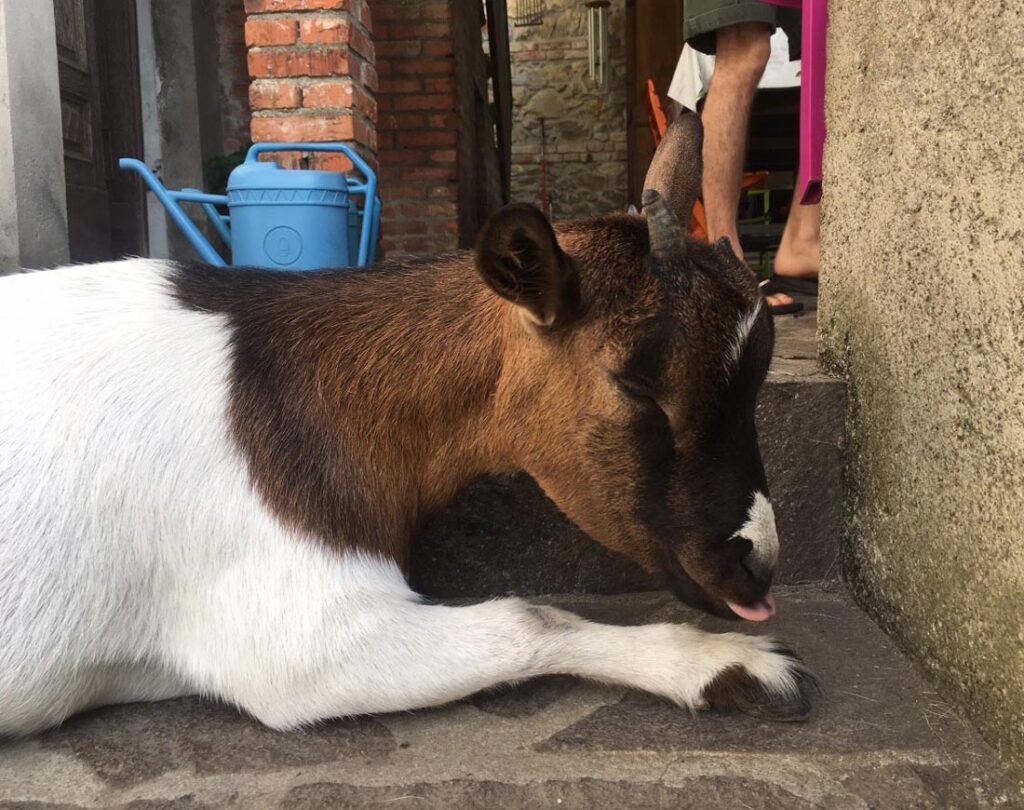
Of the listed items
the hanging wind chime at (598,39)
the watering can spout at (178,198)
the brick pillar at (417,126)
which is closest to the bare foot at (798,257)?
the watering can spout at (178,198)

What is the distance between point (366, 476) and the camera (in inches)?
79.0

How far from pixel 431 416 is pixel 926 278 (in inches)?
43.1

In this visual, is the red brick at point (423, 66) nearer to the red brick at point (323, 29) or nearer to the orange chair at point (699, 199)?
the orange chair at point (699, 199)

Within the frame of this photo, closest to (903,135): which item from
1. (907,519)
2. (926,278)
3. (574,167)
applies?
(926,278)

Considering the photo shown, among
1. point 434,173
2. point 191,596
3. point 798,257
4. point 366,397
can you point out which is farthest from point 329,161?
point 191,596

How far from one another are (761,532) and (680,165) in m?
0.93

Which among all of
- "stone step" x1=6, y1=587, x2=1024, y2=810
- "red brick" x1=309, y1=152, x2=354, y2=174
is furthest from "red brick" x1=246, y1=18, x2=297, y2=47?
"stone step" x1=6, y1=587, x2=1024, y2=810

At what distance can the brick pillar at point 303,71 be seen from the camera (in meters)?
5.16

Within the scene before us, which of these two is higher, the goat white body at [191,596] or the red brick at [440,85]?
the red brick at [440,85]

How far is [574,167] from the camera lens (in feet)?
49.5

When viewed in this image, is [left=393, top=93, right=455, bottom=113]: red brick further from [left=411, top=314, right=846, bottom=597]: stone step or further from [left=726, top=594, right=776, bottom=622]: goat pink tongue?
[left=726, top=594, right=776, bottom=622]: goat pink tongue

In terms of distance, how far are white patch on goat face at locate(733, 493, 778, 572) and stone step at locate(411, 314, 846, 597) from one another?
71cm

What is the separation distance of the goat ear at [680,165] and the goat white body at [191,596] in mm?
1014

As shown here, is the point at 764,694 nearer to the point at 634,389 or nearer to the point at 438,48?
the point at 634,389
